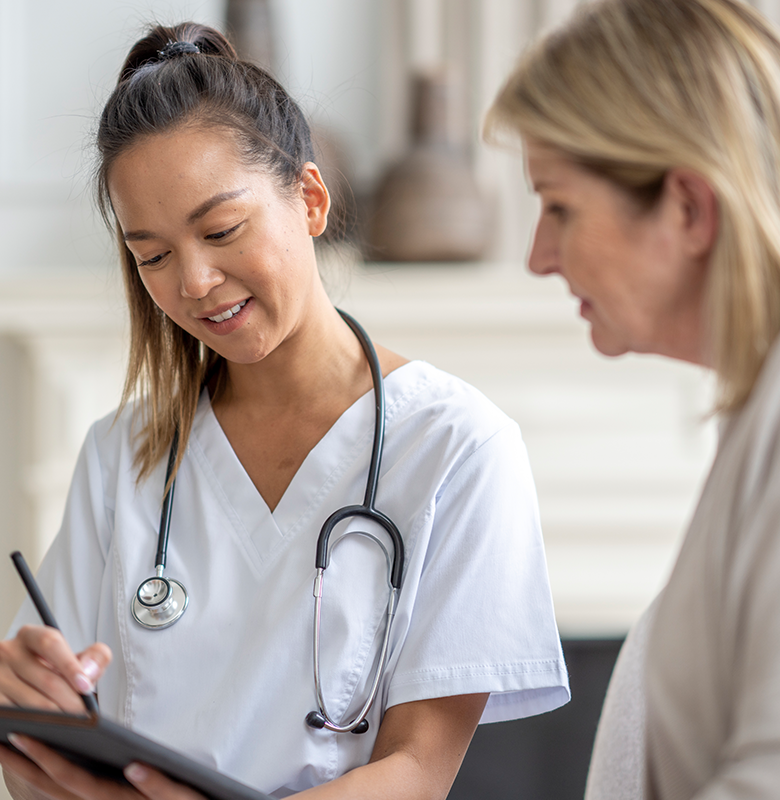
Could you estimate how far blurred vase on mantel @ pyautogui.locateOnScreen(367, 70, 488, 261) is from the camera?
219 cm

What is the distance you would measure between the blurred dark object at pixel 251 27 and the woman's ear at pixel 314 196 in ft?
3.61

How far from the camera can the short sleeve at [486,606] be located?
3.15 ft

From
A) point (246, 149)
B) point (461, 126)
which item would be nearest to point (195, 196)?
point (246, 149)

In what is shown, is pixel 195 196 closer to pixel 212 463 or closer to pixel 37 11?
pixel 212 463

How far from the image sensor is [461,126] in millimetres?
2301

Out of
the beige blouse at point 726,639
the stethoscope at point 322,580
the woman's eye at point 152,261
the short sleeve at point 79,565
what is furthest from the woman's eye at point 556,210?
the short sleeve at point 79,565

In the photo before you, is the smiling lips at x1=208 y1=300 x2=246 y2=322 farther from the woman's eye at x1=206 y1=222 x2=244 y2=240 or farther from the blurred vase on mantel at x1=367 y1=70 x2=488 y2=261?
the blurred vase on mantel at x1=367 y1=70 x2=488 y2=261

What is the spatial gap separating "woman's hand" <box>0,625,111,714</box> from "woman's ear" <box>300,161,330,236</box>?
561 millimetres

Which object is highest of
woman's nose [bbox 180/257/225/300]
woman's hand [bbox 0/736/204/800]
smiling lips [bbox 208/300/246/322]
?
woman's nose [bbox 180/257/225/300]

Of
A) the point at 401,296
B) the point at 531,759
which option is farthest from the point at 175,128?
the point at 531,759

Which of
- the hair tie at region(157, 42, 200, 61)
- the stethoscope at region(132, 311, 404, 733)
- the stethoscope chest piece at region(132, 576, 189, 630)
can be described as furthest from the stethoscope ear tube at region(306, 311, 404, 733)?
the hair tie at region(157, 42, 200, 61)

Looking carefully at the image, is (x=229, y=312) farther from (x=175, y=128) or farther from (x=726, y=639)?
(x=726, y=639)

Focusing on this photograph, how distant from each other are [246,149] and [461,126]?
1.35 m

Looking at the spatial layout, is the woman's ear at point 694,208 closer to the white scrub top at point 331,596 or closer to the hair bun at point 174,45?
the white scrub top at point 331,596
